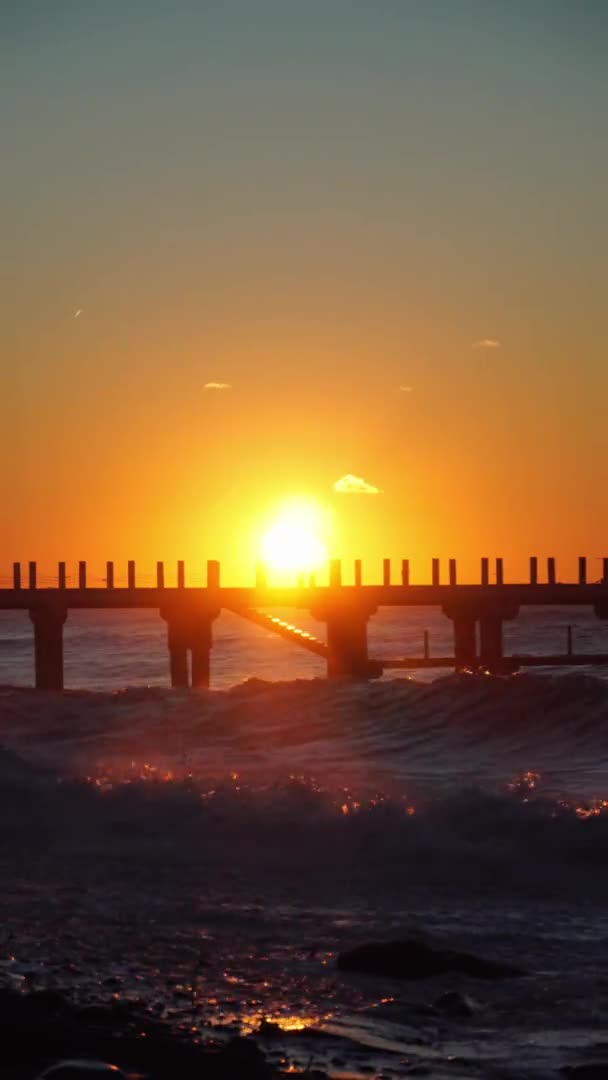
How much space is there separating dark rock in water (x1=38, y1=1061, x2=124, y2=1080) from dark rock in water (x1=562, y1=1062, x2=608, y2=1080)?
1.91 meters

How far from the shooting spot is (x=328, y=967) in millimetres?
8023

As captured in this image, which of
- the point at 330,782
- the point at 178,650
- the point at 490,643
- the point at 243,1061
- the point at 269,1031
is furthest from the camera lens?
the point at 178,650

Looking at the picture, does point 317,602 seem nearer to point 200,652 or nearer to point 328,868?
point 200,652

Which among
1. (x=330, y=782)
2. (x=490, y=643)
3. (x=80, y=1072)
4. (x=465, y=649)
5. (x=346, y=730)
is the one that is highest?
(x=490, y=643)

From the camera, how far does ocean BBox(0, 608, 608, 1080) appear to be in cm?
698

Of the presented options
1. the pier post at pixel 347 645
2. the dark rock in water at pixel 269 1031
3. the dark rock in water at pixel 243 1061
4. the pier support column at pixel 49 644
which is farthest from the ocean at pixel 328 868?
the pier support column at pixel 49 644

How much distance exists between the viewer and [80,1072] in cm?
579

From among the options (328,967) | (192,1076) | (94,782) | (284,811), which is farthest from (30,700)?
(192,1076)

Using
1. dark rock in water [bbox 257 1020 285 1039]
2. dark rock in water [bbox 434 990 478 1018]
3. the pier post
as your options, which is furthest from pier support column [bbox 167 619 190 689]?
dark rock in water [bbox 257 1020 285 1039]

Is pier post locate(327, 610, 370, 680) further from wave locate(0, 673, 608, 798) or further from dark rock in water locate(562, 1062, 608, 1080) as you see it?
dark rock in water locate(562, 1062, 608, 1080)

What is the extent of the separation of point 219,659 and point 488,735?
53.1 meters

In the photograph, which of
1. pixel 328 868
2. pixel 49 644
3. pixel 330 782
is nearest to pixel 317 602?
pixel 49 644

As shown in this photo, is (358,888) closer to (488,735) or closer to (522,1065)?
(522,1065)

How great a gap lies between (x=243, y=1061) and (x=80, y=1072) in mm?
708
